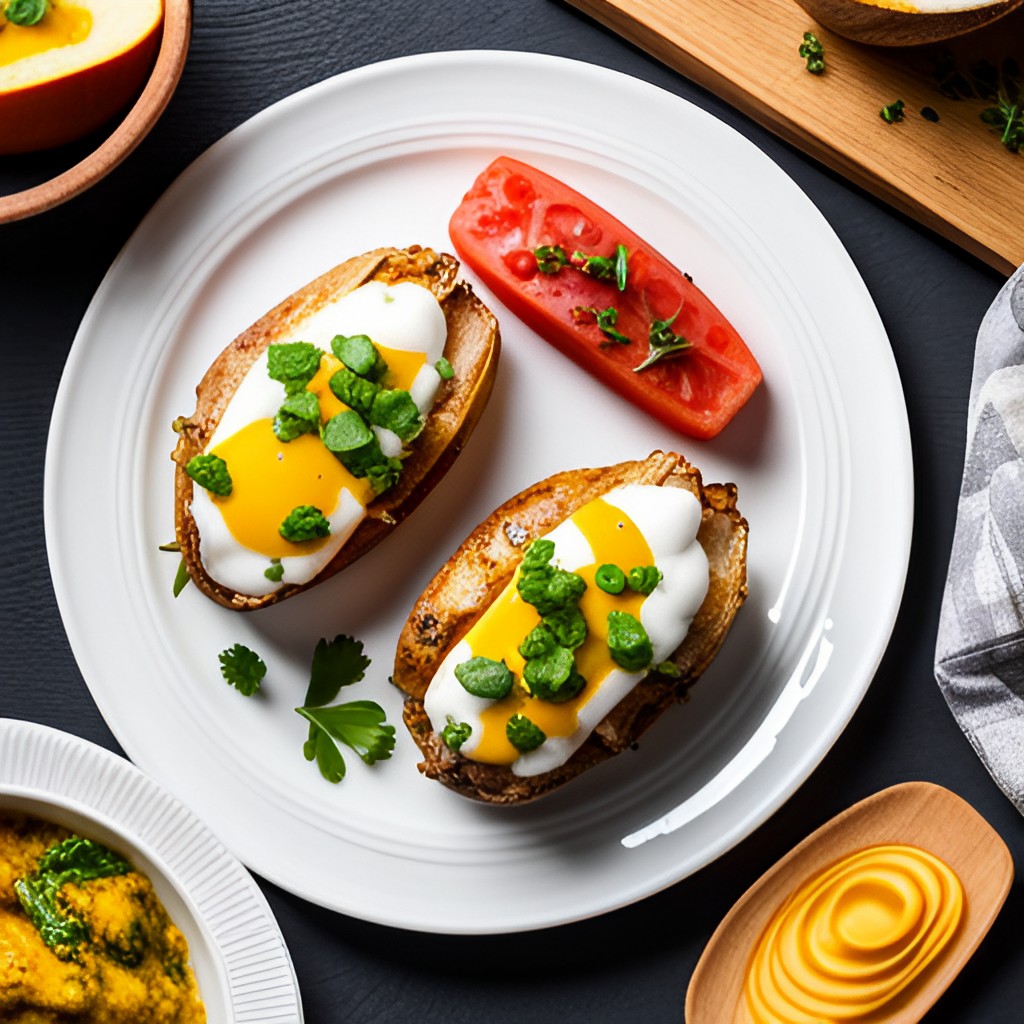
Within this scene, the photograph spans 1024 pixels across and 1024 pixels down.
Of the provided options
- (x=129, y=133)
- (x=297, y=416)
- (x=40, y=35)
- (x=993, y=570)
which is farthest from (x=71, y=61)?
(x=993, y=570)

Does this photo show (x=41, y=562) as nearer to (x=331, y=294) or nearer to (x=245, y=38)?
(x=331, y=294)

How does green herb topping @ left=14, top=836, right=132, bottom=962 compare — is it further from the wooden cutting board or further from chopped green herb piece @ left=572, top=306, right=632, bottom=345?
the wooden cutting board

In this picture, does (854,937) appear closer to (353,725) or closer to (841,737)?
(841,737)

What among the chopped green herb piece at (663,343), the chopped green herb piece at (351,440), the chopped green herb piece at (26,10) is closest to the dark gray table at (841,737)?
the chopped green herb piece at (26,10)

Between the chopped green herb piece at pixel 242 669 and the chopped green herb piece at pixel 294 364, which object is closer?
the chopped green herb piece at pixel 294 364

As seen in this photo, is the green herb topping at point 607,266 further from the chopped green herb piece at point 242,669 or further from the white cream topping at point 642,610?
the chopped green herb piece at point 242,669
